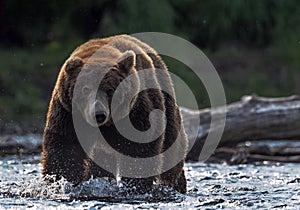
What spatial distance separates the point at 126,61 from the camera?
5.76 meters

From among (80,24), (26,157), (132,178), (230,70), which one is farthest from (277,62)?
(132,178)

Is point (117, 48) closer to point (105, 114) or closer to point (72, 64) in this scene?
point (72, 64)

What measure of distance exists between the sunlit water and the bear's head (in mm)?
617

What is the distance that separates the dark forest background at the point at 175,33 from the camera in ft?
47.9

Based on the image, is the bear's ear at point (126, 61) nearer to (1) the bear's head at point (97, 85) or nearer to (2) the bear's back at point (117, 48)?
(1) the bear's head at point (97, 85)

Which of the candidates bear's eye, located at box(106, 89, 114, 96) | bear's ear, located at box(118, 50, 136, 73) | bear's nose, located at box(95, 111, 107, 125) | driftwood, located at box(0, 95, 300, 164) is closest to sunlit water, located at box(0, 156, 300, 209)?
bear's nose, located at box(95, 111, 107, 125)

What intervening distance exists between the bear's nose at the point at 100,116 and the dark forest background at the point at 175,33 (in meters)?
8.24

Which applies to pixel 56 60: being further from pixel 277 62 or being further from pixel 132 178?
pixel 132 178

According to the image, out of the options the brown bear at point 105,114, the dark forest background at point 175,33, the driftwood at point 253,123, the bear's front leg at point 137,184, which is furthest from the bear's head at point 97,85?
the dark forest background at point 175,33

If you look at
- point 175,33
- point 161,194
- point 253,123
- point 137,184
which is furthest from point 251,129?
point 175,33

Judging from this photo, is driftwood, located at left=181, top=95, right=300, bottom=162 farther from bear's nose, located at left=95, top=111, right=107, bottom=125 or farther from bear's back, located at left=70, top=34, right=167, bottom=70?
bear's nose, located at left=95, top=111, right=107, bottom=125

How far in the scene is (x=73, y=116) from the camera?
577 cm

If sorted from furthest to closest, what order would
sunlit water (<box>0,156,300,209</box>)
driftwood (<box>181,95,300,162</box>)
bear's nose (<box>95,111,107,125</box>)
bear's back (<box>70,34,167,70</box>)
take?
driftwood (<box>181,95,300,162</box>) → bear's back (<box>70,34,167,70</box>) → sunlit water (<box>0,156,300,209</box>) → bear's nose (<box>95,111,107,125</box>)

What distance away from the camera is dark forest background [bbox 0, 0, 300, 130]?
47.9ft
